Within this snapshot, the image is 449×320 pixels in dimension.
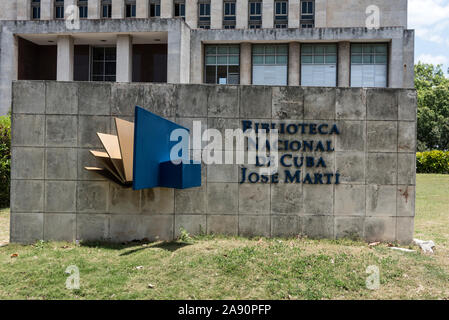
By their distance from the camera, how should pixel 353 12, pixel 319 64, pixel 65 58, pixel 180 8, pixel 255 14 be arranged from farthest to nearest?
pixel 180 8 → pixel 255 14 → pixel 353 12 → pixel 319 64 → pixel 65 58

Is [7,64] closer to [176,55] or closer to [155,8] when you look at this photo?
[176,55]

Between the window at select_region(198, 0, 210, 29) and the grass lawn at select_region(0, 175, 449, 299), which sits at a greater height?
the window at select_region(198, 0, 210, 29)

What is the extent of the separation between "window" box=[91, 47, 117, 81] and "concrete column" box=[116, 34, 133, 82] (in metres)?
1.91

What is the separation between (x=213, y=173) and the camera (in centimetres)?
851

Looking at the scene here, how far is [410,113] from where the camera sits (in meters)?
8.55

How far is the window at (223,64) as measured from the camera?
25.7m

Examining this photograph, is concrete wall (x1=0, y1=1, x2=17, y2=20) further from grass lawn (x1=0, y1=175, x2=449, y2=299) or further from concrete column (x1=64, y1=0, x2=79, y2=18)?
grass lawn (x1=0, y1=175, x2=449, y2=299)

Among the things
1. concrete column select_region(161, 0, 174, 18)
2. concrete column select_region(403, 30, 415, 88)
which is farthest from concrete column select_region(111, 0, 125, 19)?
concrete column select_region(403, 30, 415, 88)

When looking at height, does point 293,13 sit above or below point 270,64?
above

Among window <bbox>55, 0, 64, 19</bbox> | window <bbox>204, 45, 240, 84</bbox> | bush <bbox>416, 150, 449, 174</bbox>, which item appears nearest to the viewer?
window <bbox>204, 45, 240, 84</bbox>

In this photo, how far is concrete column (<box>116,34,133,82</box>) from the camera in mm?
23844

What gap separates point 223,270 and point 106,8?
31411 millimetres

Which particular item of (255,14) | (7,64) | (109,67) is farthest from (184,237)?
(255,14)

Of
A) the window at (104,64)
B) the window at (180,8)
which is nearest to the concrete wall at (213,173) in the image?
the window at (104,64)
